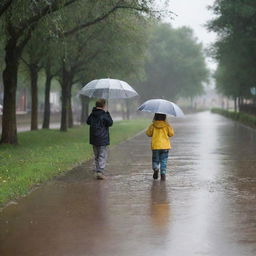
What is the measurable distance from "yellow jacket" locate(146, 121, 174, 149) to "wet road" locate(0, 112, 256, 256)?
743mm

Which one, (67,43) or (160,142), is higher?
(67,43)

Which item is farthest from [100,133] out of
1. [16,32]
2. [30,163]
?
[16,32]

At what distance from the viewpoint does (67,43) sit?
24172 mm

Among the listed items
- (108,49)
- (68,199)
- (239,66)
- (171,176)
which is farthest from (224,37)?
(68,199)

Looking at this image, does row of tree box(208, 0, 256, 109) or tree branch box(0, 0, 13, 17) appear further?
row of tree box(208, 0, 256, 109)

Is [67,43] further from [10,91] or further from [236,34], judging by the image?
[236,34]

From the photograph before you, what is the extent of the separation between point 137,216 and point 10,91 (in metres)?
12.5

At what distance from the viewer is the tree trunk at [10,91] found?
18.8 meters

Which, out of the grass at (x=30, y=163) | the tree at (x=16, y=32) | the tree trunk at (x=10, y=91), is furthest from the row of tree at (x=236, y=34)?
the tree trunk at (x=10, y=91)

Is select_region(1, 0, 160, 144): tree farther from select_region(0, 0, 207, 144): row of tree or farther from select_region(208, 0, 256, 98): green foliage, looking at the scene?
select_region(208, 0, 256, 98): green foliage

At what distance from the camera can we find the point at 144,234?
6578mm

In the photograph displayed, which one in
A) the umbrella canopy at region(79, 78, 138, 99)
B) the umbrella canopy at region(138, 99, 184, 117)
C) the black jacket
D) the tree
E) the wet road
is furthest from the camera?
the tree

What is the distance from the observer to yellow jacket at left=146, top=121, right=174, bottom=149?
11.4m

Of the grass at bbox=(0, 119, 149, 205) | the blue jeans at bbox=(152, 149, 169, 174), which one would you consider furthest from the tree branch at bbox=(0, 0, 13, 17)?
the blue jeans at bbox=(152, 149, 169, 174)
